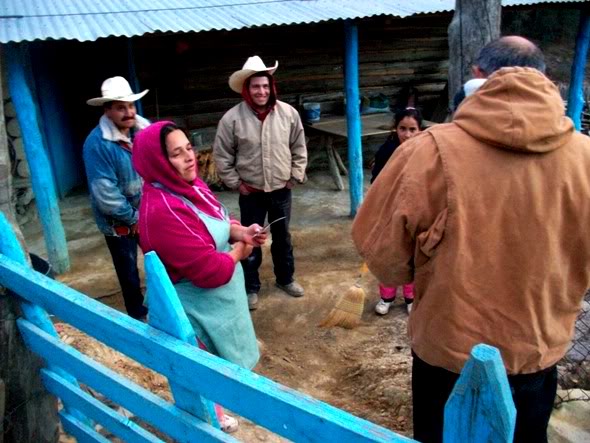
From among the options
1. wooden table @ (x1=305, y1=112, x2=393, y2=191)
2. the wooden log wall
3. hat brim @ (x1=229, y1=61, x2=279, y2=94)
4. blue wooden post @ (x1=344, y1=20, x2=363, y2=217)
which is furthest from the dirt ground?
the wooden log wall

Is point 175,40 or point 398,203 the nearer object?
point 398,203

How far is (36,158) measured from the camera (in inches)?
190

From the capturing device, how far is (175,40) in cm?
715

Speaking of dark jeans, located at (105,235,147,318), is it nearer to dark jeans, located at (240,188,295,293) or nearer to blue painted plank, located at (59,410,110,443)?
dark jeans, located at (240,188,295,293)

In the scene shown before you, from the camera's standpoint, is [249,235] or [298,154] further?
[298,154]

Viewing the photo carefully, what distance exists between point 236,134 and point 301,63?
453 centimetres

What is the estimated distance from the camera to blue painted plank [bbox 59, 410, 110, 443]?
2406 mm

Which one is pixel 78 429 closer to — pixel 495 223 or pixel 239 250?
pixel 239 250

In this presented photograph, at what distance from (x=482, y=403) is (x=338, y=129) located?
22.2 feet

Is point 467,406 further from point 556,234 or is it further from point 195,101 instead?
point 195,101

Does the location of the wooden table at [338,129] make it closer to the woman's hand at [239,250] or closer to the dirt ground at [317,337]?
the dirt ground at [317,337]

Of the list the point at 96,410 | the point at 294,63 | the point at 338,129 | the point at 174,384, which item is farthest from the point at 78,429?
the point at 294,63

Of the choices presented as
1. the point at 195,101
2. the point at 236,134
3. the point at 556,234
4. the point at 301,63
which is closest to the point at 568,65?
the point at 301,63

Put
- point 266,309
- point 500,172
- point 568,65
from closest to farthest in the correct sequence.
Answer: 1. point 500,172
2. point 266,309
3. point 568,65
